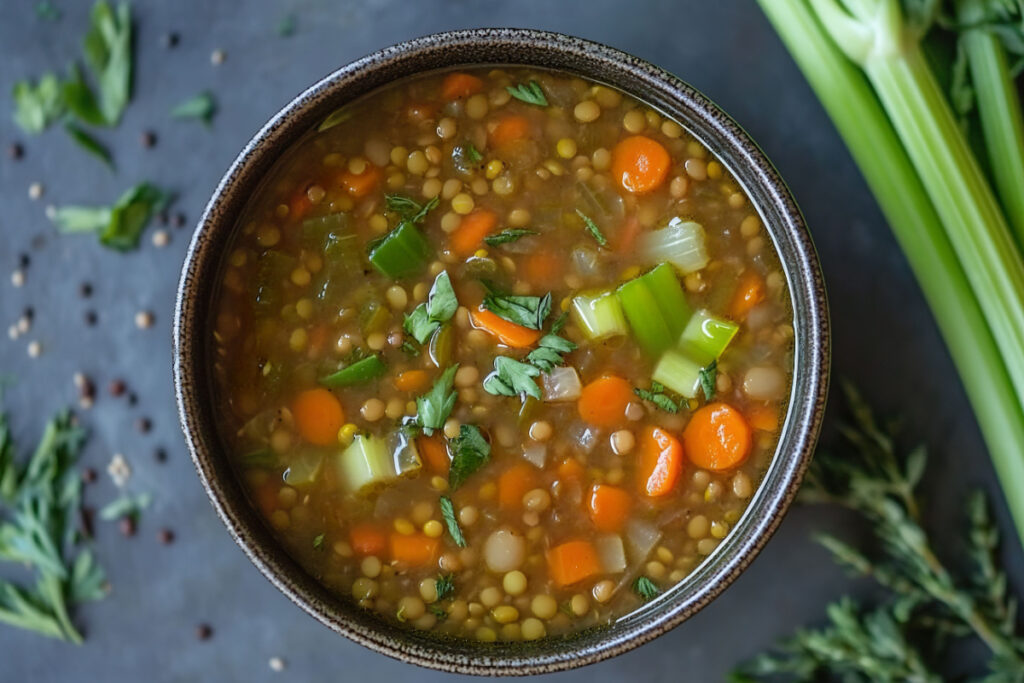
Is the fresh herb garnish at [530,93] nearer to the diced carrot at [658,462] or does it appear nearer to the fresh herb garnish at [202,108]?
the diced carrot at [658,462]

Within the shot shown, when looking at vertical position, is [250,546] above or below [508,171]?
below

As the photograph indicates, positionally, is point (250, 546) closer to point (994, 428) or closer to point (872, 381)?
point (872, 381)

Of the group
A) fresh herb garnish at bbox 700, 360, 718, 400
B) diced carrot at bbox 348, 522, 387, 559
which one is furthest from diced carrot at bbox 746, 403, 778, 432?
diced carrot at bbox 348, 522, 387, 559

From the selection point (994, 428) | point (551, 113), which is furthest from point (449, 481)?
point (994, 428)

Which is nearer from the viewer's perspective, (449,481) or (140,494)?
(449,481)

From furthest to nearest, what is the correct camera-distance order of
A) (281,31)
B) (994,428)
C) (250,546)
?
(281,31) < (994,428) < (250,546)

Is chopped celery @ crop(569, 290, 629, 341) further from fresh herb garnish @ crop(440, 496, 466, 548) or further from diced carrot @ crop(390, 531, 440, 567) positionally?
diced carrot @ crop(390, 531, 440, 567)

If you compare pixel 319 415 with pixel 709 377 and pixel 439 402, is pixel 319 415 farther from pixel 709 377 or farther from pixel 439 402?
pixel 709 377

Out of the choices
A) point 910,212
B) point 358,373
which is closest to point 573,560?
point 358,373
